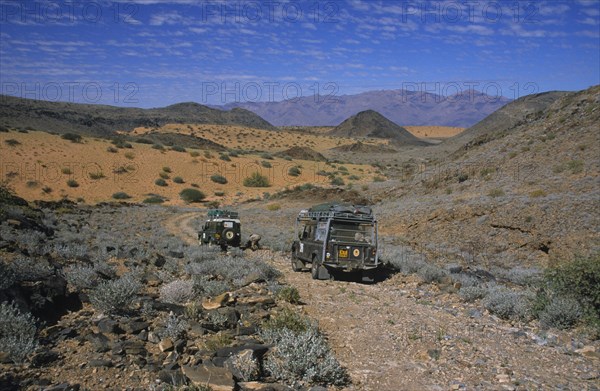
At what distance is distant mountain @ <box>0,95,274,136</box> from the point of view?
7088 cm

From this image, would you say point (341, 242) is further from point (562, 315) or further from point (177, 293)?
point (562, 315)

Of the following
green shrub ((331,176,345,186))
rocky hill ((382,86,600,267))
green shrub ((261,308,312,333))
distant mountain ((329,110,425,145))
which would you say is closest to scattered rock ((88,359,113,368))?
green shrub ((261,308,312,333))

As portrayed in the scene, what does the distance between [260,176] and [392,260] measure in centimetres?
3791

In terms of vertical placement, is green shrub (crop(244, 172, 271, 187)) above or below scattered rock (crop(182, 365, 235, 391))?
above

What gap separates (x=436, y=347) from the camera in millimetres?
7262

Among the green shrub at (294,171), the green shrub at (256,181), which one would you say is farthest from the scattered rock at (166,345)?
the green shrub at (294,171)

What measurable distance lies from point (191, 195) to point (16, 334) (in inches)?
1507

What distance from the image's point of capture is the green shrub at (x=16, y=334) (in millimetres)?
5496

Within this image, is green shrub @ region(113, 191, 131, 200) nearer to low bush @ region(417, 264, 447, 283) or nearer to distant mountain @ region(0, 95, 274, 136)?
distant mountain @ region(0, 95, 274, 136)

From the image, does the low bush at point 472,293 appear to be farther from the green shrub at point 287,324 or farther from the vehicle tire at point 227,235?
the vehicle tire at point 227,235

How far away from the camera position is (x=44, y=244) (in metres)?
13.3

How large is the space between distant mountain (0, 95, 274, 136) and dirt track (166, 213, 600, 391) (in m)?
67.9

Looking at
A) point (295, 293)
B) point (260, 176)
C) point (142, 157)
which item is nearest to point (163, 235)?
point (295, 293)

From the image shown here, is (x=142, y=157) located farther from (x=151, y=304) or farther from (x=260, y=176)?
(x=151, y=304)
